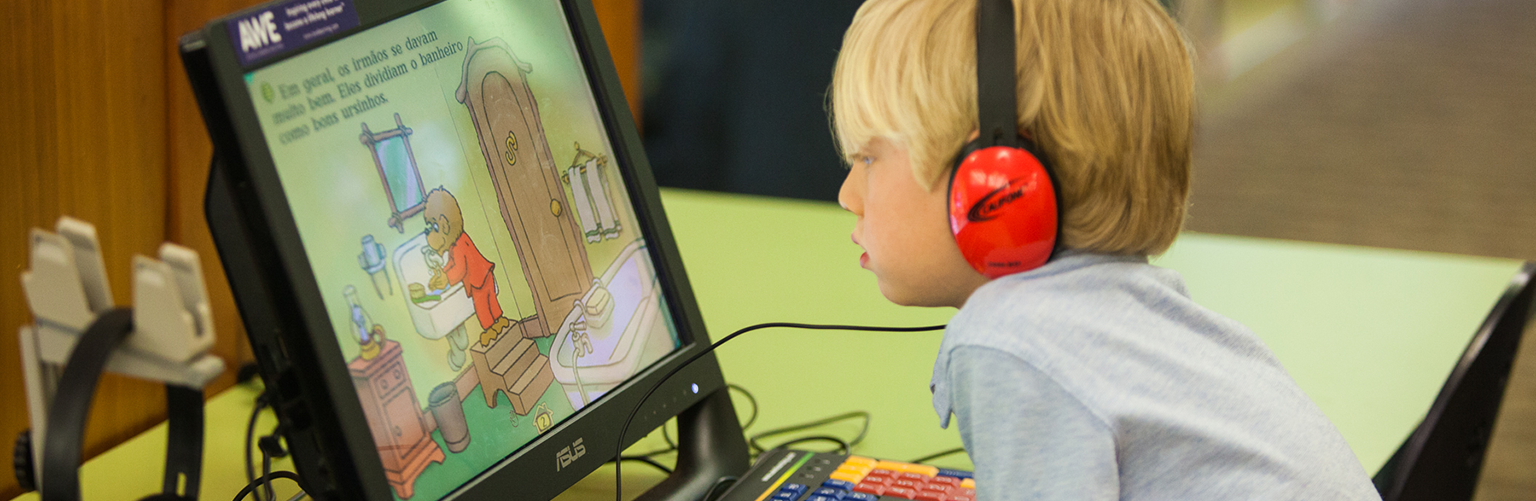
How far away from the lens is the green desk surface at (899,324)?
0.89m

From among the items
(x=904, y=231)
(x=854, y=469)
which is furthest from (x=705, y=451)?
(x=904, y=231)

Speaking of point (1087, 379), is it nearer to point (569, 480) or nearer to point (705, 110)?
point (569, 480)

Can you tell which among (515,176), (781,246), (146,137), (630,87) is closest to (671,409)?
(515,176)

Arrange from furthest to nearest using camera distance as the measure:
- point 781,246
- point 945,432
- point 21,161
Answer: point 781,246, point 945,432, point 21,161

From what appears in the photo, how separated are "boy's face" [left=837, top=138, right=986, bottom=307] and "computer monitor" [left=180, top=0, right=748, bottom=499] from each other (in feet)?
0.57

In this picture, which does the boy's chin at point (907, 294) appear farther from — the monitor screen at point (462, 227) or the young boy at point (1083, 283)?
the monitor screen at point (462, 227)

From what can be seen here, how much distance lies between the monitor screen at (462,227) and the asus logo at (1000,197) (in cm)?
26

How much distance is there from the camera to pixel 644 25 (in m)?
2.87

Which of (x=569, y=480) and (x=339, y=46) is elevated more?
(x=339, y=46)

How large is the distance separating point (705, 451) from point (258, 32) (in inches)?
16.4

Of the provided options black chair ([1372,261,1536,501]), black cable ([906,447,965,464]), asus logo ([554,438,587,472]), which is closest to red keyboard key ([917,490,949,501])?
black cable ([906,447,965,464])

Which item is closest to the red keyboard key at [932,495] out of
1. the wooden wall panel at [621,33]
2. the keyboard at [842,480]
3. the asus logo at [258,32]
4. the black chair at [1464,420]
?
the keyboard at [842,480]

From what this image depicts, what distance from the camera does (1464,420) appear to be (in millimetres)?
962

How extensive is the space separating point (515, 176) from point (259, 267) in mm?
190
